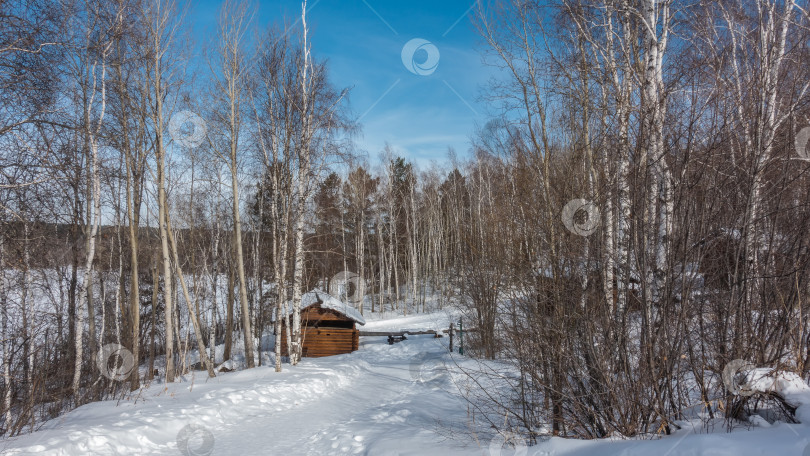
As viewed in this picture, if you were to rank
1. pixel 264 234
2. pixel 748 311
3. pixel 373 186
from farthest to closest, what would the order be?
pixel 373 186, pixel 264 234, pixel 748 311

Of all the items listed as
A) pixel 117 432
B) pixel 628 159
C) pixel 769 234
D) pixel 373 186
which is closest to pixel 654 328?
pixel 769 234

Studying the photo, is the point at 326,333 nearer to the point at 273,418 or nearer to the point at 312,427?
the point at 273,418

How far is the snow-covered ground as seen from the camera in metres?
2.84

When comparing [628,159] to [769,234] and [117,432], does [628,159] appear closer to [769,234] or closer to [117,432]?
[769,234]

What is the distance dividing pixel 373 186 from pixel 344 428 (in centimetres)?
2584

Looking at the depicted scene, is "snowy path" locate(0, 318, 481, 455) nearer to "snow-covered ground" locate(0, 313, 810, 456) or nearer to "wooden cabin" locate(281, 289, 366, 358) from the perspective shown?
"snow-covered ground" locate(0, 313, 810, 456)

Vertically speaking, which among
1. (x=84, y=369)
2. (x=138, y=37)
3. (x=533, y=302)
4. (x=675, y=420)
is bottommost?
(x=84, y=369)

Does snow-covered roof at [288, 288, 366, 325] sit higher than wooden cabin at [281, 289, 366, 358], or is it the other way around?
snow-covered roof at [288, 288, 366, 325]

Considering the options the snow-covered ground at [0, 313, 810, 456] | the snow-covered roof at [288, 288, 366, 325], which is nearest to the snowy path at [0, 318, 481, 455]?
the snow-covered ground at [0, 313, 810, 456]

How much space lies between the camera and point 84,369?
14.0 metres

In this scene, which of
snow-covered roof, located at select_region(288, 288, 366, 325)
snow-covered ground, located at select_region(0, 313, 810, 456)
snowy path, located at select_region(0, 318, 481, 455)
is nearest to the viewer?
snow-covered ground, located at select_region(0, 313, 810, 456)

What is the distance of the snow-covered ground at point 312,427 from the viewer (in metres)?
2.84

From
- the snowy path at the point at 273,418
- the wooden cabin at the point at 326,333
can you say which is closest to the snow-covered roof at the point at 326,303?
the wooden cabin at the point at 326,333

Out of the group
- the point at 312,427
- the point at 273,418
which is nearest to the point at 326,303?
the point at 273,418
